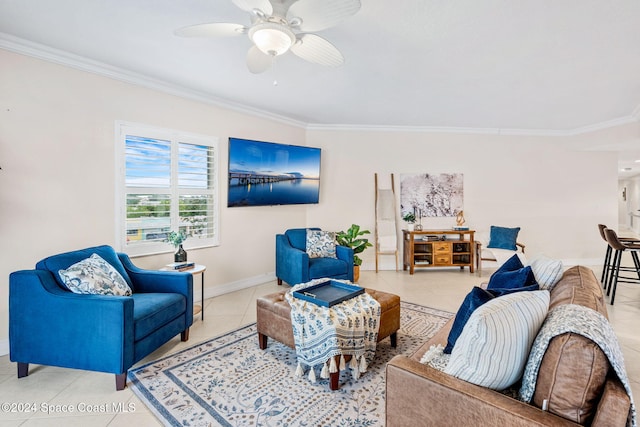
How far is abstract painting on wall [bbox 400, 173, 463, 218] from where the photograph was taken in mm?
5715

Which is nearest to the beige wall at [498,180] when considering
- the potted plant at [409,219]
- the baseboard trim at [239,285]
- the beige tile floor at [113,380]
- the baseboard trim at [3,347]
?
the potted plant at [409,219]

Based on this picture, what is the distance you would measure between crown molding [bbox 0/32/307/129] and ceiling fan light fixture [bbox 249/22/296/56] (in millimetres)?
1963

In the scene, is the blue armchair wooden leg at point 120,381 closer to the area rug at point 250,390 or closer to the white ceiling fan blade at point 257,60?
the area rug at point 250,390

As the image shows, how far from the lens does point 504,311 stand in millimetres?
1326

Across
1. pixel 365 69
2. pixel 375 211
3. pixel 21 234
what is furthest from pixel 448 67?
pixel 21 234

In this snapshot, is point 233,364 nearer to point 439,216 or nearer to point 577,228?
point 439,216

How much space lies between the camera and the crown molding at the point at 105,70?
262 cm

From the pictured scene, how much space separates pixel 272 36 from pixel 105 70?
2109mm

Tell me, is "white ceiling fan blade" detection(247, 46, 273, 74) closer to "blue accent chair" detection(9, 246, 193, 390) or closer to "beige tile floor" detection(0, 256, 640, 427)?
"blue accent chair" detection(9, 246, 193, 390)

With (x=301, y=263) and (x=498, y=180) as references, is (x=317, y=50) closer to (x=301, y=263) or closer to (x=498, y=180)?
(x=301, y=263)

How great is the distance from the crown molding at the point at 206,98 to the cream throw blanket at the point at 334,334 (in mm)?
2795

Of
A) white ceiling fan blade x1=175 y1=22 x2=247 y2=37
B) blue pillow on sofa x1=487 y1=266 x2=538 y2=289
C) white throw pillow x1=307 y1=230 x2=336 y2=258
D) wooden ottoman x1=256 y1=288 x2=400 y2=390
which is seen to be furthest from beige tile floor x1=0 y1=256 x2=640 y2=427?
white ceiling fan blade x1=175 y1=22 x2=247 y2=37

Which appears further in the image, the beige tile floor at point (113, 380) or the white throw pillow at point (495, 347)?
the beige tile floor at point (113, 380)

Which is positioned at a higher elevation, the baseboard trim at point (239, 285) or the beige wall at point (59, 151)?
the beige wall at point (59, 151)
